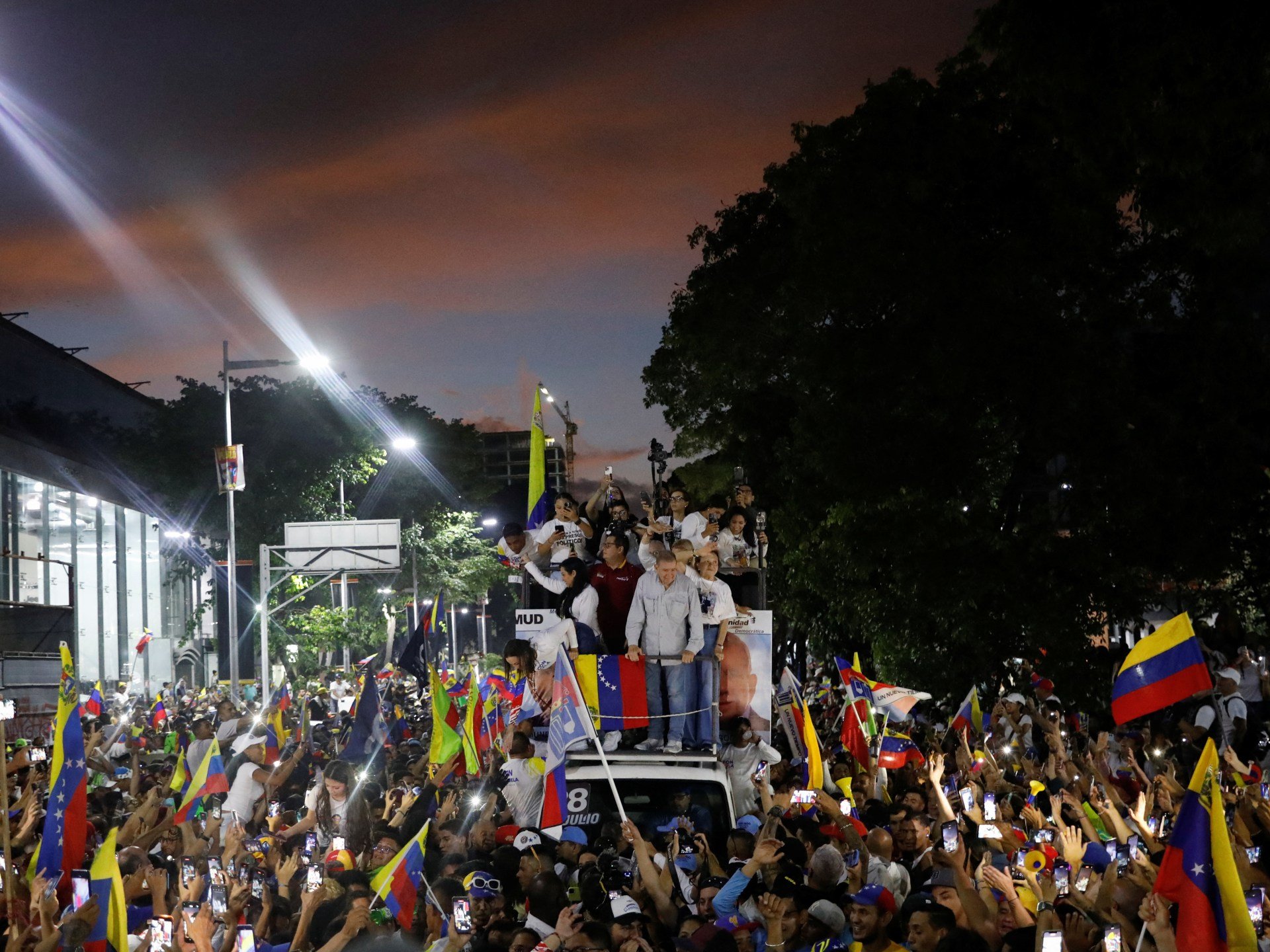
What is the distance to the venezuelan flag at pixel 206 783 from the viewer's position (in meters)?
12.6

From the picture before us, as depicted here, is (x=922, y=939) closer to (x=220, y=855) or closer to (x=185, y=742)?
(x=220, y=855)

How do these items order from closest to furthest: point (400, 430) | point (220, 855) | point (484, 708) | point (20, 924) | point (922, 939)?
point (922, 939) < point (20, 924) < point (220, 855) < point (484, 708) < point (400, 430)

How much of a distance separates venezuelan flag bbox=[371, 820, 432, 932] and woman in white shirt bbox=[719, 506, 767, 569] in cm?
619

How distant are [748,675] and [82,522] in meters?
39.1

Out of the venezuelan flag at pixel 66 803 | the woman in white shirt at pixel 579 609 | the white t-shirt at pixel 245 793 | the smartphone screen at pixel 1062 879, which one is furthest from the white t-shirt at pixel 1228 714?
the venezuelan flag at pixel 66 803

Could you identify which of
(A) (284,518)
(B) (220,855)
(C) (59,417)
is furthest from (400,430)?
(B) (220,855)

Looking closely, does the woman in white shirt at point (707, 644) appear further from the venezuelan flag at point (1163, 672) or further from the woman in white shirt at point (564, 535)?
the venezuelan flag at point (1163, 672)

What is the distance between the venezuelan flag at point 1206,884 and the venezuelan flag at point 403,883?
407cm

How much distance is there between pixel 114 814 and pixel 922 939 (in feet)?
28.4

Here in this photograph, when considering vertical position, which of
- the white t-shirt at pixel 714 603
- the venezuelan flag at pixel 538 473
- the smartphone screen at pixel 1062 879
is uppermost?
the venezuelan flag at pixel 538 473

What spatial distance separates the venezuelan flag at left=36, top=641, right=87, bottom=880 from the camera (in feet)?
32.9

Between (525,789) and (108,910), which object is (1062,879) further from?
(525,789)

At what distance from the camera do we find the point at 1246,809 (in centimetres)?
974

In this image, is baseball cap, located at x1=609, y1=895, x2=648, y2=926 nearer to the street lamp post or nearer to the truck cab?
the truck cab
